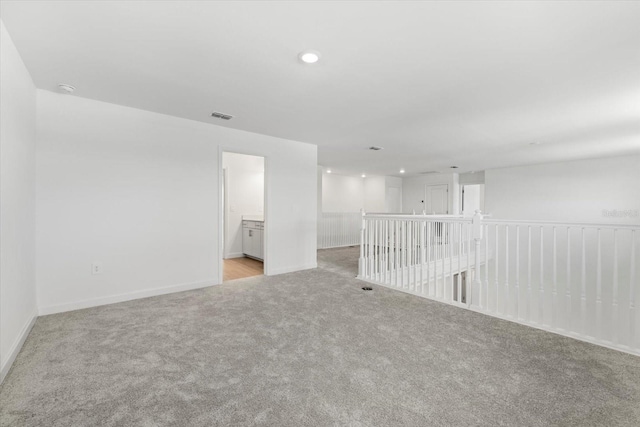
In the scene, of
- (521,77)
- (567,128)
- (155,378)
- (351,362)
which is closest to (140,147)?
(155,378)

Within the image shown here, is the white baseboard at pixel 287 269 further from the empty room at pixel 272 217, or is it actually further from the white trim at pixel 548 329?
the white trim at pixel 548 329

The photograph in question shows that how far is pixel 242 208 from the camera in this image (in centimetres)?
641

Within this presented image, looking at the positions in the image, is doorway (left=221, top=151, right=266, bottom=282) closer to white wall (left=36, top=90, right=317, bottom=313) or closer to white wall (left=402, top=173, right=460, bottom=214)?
white wall (left=36, top=90, right=317, bottom=313)

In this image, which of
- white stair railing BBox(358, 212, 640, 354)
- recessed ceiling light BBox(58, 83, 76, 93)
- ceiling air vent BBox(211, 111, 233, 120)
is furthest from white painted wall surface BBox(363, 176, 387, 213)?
recessed ceiling light BBox(58, 83, 76, 93)

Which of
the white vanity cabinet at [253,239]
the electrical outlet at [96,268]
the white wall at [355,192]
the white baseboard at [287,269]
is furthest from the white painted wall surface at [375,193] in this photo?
the electrical outlet at [96,268]

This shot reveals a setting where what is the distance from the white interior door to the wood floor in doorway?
625 centimetres

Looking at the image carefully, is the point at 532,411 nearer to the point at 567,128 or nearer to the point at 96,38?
the point at 96,38

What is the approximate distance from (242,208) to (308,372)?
499cm

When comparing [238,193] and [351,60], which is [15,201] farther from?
[238,193]

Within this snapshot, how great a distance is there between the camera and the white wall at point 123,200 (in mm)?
2852

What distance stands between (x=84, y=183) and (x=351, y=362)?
3.21m

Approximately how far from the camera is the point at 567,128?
4078 millimetres

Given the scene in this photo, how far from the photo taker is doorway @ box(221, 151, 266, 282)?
5.89 meters

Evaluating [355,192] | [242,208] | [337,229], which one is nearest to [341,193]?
[355,192]
